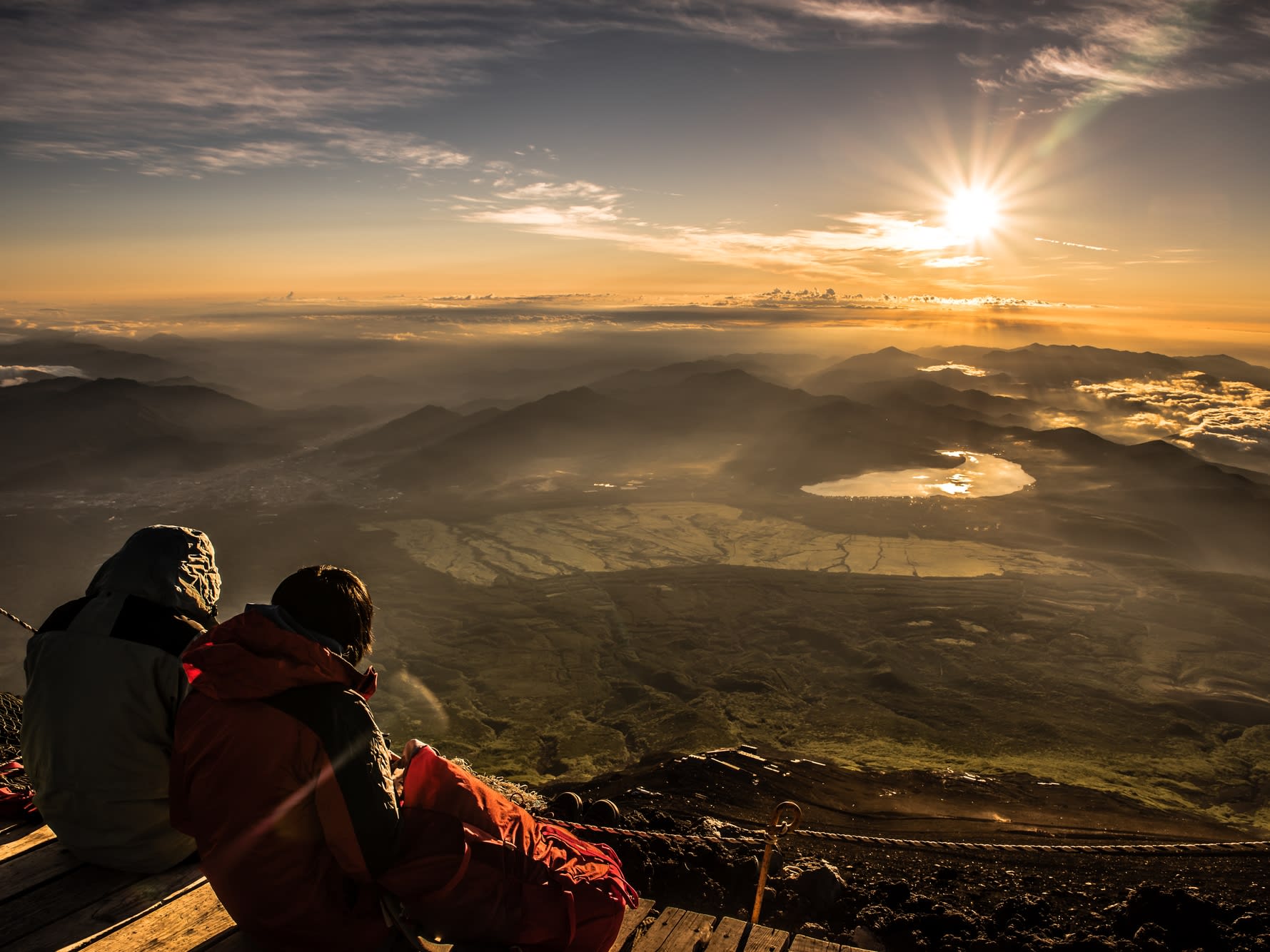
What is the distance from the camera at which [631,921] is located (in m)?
2.96

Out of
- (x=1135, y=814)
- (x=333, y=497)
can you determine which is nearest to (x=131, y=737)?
(x=1135, y=814)

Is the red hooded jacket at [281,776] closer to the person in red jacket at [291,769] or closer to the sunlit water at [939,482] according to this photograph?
the person in red jacket at [291,769]

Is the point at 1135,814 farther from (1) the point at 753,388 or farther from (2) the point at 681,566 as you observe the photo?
(1) the point at 753,388

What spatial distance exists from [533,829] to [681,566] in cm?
4420

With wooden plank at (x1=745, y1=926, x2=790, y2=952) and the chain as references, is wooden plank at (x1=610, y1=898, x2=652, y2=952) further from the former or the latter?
the chain

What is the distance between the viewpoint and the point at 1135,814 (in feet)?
43.0

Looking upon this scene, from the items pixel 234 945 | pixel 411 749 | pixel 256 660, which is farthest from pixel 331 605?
pixel 234 945

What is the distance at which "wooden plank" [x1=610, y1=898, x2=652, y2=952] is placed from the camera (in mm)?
2824

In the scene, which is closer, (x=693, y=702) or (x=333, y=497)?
(x=693, y=702)

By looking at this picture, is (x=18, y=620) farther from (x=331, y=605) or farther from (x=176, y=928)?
(x=331, y=605)

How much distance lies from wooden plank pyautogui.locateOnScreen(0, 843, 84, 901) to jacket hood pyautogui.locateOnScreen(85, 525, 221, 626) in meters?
1.12

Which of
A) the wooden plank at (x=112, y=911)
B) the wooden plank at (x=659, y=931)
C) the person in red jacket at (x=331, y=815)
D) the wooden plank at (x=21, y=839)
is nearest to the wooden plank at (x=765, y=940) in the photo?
the wooden plank at (x=659, y=931)

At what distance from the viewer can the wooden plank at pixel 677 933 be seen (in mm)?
2814

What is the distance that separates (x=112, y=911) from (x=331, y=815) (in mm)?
1368
